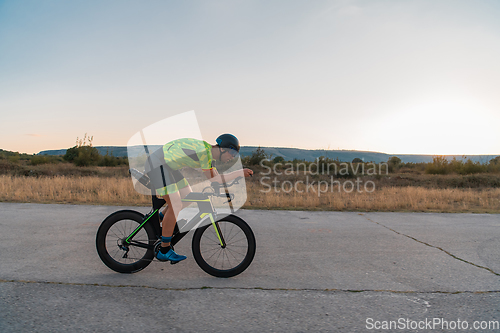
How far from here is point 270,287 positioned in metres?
3.64

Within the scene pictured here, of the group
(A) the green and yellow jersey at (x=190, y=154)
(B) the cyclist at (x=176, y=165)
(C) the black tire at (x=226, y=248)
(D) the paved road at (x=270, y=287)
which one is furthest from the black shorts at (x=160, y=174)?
(D) the paved road at (x=270, y=287)

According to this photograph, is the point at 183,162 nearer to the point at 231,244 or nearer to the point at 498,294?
the point at 231,244

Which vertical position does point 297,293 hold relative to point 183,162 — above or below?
below

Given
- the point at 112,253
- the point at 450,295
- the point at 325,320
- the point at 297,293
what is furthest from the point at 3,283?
the point at 450,295

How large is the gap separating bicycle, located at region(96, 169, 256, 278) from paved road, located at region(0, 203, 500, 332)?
6.7 inches

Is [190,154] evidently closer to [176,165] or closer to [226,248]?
[176,165]

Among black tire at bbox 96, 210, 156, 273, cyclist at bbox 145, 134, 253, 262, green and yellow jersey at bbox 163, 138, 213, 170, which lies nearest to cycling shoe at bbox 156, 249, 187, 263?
cyclist at bbox 145, 134, 253, 262

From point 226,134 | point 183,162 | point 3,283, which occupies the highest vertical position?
point 226,134

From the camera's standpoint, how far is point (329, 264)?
14.8ft

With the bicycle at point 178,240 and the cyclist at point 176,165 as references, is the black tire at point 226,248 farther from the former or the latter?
the cyclist at point 176,165

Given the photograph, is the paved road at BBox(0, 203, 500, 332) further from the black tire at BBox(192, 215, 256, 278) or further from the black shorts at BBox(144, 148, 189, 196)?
the black shorts at BBox(144, 148, 189, 196)

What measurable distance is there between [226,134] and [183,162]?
2.09ft

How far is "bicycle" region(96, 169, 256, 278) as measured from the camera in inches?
157

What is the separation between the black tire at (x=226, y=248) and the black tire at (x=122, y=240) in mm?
626
